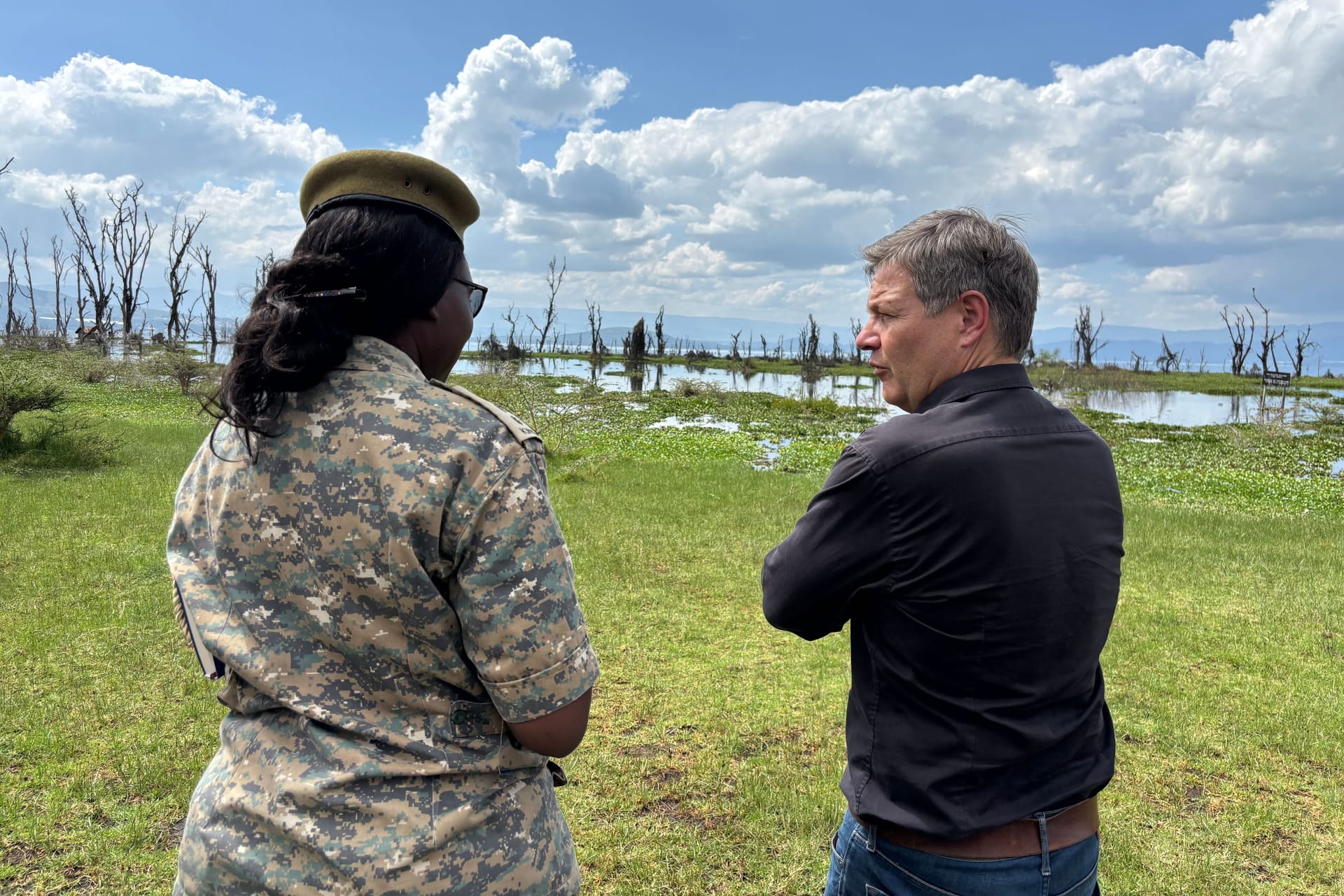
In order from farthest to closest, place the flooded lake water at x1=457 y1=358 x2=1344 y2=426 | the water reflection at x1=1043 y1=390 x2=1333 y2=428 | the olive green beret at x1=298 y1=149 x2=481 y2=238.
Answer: the flooded lake water at x1=457 y1=358 x2=1344 y2=426, the water reflection at x1=1043 y1=390 x2=1333 y2=428, the olive green beret at x1=298 y1=149 x2=481 y2=238

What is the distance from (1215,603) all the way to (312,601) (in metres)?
6.74

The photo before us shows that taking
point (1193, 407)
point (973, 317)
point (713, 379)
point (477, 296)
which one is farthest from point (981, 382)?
point (713, 379)

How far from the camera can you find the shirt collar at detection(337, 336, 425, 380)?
106 cm

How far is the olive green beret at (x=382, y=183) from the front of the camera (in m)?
1.10

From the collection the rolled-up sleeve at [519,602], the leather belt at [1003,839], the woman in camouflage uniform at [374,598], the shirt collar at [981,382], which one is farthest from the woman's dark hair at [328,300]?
the leather belt at [1003,839]

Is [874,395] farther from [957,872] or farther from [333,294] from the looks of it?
[333,294]

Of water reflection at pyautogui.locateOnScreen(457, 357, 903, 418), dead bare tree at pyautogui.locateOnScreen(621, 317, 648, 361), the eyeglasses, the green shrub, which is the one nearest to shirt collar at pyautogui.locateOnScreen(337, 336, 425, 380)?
the eyeglasses

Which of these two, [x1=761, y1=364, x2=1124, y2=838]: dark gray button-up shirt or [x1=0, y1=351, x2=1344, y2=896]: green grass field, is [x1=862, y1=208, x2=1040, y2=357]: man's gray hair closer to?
[x1=761, y1=364, x2=1124, y2=838]: dark gray button-up shirt

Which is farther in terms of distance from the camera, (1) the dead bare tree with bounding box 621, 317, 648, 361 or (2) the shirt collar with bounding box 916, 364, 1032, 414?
(1) the dead bare tree with bounding box 621, 317, 648, 361

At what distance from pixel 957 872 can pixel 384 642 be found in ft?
2.88

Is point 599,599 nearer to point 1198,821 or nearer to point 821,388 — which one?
point 1198,821

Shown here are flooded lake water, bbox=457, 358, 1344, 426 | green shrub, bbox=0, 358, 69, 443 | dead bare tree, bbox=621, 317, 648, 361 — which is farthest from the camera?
dead bare tree, bbox=621, 317, 648, 361

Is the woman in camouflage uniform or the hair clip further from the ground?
the hair clip

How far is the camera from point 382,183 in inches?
43.6
